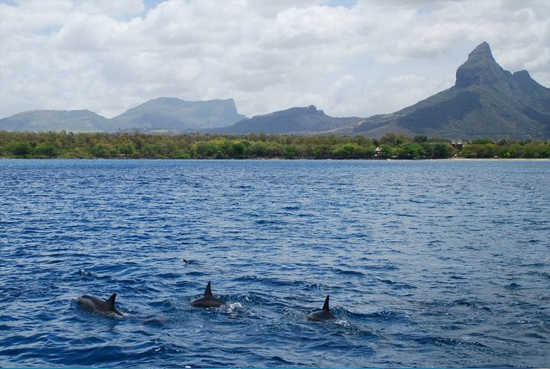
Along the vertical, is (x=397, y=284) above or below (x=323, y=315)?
below

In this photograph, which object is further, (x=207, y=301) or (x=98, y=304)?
(x=207, y=301)

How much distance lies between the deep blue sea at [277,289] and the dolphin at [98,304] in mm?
406

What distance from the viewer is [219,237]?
49344 millimetres

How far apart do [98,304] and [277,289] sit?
880 centimetres

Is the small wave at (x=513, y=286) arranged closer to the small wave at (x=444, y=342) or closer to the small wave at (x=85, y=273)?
the small wave at (x=444, y=342)

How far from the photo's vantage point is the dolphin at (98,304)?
25.0m

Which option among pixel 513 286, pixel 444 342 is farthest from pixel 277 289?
pixel 513 286

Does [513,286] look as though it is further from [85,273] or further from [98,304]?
[85,273]

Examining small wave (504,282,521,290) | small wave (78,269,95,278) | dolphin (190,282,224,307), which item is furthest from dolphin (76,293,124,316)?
small wave (504,282,521,290)

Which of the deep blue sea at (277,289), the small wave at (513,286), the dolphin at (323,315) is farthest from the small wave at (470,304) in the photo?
the dolphin at (323,315)

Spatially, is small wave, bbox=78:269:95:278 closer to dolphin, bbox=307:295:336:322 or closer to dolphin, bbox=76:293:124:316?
dolphin, bbox=76:293:124:316

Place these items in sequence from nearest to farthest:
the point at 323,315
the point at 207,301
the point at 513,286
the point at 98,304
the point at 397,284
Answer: the point at 323,315 → the point at 98,304 → the point at 207,301 → the point at 513,286 → the point at 397,284

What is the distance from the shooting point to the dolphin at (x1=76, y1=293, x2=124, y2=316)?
82.2 ft

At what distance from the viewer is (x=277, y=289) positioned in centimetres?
3002
